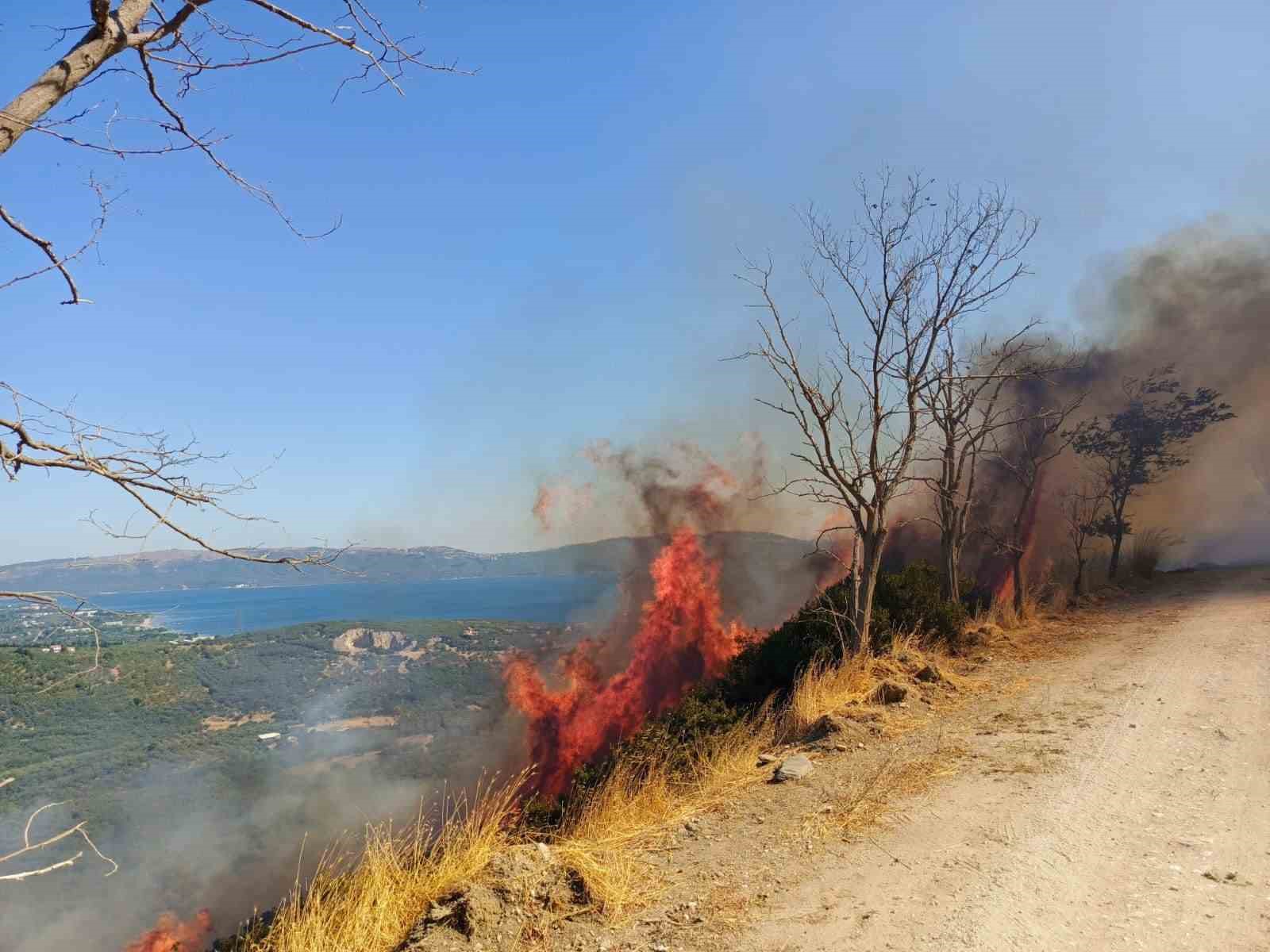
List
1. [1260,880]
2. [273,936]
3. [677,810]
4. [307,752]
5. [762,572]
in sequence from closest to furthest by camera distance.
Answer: [1260,880] → [273,936] → [677,810] → [762,572] → [307,752]

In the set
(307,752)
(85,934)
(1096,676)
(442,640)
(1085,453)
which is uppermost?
(1085,453)

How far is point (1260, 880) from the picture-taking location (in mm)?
4273

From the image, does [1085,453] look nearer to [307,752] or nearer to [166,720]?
[307,752]

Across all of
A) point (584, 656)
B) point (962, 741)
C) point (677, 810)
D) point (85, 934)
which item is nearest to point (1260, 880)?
point (962, 741)

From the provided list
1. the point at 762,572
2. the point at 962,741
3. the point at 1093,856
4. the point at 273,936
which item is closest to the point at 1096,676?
the point at 962,741

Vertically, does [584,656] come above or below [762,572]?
below

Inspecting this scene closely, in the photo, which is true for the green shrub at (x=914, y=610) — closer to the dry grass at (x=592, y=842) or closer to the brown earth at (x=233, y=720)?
the dry grass at (x=592, y=842)

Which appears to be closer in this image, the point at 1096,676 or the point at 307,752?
the point at 1096,676

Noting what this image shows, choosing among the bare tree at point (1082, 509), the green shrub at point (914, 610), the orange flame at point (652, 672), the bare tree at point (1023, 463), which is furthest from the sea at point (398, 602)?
the green shrub at point (914, 610)

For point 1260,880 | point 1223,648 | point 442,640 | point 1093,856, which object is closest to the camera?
point 1260,880

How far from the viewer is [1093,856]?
4.82 metres

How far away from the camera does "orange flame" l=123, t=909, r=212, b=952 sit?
1834cm

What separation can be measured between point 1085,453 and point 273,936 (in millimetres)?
25427

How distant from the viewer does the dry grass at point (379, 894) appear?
194 inches
